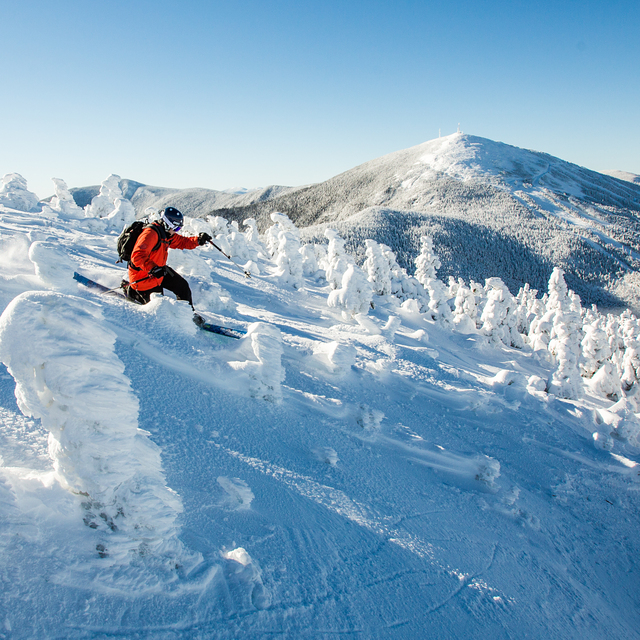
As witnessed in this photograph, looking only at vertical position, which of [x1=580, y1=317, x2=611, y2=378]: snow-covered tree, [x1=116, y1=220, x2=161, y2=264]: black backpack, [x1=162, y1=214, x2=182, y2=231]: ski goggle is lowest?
[x1=580, y1=317, x2=611, y2=378]: snow-covered tree

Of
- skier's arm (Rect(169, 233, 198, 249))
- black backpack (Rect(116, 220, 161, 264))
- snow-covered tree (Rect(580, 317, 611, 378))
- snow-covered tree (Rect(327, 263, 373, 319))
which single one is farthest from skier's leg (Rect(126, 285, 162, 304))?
snow-covered tree (Rect(580, 317, 611, 378))

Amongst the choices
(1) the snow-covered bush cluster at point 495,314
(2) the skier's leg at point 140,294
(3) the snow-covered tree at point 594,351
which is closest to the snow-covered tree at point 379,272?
(1) the snow-covered bush cluster at point 495,314

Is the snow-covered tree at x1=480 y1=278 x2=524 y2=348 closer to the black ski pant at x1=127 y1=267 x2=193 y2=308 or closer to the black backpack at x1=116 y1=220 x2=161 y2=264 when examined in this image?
the black ski pant at x1=127 y1=267 x2=193 y2=308

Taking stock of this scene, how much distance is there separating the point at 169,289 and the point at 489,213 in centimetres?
11853

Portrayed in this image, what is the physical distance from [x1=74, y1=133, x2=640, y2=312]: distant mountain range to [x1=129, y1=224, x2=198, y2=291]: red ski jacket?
69753mm

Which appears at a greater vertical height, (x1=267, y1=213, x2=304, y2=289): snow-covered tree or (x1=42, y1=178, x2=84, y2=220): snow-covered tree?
(x1=42, y1=178, x2=84, y2=220): snow-covered tree

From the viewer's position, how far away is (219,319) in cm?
712

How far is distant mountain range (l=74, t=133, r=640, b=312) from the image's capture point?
86.9 metres

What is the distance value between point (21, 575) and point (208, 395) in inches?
98.9

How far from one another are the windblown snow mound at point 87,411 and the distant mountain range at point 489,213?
241 feet

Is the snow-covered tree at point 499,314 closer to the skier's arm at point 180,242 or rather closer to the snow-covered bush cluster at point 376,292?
the snow-covered bush cluster at point 376,292

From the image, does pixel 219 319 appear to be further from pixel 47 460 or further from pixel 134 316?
pixel 47 460


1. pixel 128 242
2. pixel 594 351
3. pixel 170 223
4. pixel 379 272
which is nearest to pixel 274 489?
pixel 128 242

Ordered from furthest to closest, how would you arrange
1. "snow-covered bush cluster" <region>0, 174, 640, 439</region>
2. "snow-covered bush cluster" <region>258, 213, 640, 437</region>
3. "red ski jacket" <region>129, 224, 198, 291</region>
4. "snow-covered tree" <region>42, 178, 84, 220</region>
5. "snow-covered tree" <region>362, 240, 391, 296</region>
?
1. "snow-covered tree" <region>362, 240, 391, 296</region>
2. "snow-covered tree" <region>42, 178, 84, 220</region>
3. "snow-covered bush cluster" <region>258, 213, 640, 437</region>
4. "snow-covered bush cluster" <region>0, 174, 640, 439</region>
5. "red ski jacket" <region>129, 224, 198, 291</region>
